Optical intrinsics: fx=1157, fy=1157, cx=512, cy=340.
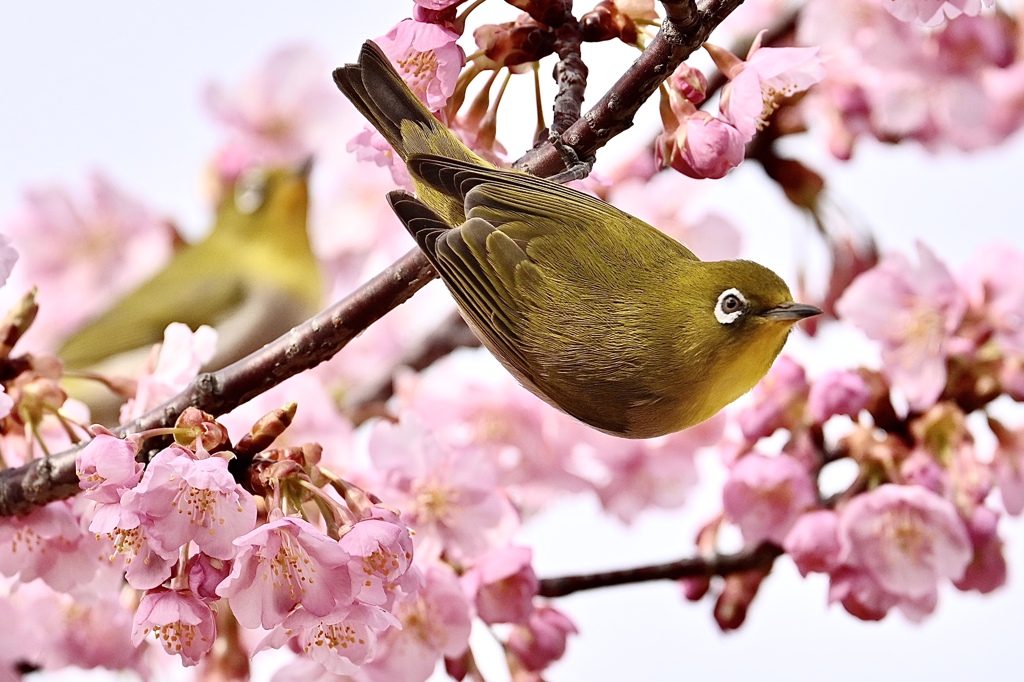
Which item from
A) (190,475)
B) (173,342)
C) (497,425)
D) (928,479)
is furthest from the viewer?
(497,425)

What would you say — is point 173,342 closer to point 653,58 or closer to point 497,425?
point 653,58

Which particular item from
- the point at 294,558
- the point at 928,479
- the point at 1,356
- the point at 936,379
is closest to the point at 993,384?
the point at 936,379

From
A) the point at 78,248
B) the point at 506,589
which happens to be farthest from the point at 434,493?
the point at 78,248

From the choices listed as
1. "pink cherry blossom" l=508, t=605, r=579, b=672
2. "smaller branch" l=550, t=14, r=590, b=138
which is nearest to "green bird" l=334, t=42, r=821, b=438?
"smaller branch" l=550, t=14, r=590, b=138

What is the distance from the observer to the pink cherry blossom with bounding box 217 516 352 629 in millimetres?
1262

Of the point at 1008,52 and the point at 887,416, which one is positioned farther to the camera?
the point at 1008,52

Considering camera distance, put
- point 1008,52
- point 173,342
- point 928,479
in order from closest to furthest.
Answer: point 173,342 < point 928,479 < point 1008,52

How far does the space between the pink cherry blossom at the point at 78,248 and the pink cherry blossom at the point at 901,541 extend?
112 inches

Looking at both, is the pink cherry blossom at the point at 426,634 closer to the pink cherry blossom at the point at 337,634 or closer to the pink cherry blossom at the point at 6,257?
the pink cherry blossom at the point at 337,634

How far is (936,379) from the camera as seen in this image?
2146 mm

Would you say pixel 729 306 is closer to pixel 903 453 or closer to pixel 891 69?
pixel 903 453

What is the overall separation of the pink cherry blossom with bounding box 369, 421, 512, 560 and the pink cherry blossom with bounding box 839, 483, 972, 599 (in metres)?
0.64

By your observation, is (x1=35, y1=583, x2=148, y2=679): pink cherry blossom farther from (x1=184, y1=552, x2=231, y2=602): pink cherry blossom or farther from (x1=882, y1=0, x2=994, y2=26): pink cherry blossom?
(x1=882, y1=0, x2=994, y2=26): pink cherry blossom

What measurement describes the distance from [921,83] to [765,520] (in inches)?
51.8
